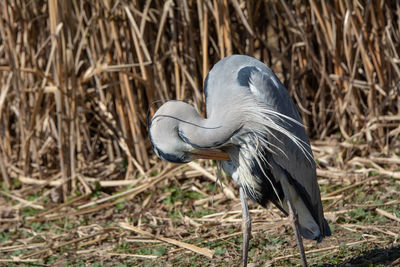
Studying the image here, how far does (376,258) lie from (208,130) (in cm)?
123

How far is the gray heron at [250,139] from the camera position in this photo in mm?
2889

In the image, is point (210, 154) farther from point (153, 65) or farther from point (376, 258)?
point (153, 65)

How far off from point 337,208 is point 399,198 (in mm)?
449

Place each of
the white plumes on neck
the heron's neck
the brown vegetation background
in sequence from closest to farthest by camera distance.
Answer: the heron's neck → the white plumes on neck → the brown vegetation background

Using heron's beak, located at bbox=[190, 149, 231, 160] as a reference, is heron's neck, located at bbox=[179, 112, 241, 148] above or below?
above

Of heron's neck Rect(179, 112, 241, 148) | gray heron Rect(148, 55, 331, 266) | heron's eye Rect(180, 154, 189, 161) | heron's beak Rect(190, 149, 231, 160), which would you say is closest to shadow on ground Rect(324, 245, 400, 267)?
gray heron Rect(148, 55, 331, 266)

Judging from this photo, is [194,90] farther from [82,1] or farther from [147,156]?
[82,1]

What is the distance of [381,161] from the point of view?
15.2 ft

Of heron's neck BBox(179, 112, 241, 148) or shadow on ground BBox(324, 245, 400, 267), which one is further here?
shadow on ground BBox(324, 245, 400, 267)

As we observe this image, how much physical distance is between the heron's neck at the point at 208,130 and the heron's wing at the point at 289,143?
294 mm

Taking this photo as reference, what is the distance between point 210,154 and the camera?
9.95 feet

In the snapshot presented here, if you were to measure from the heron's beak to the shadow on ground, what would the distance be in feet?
3.06

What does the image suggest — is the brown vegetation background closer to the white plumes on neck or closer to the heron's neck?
the white plumes on neck

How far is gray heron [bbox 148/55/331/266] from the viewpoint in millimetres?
2889
